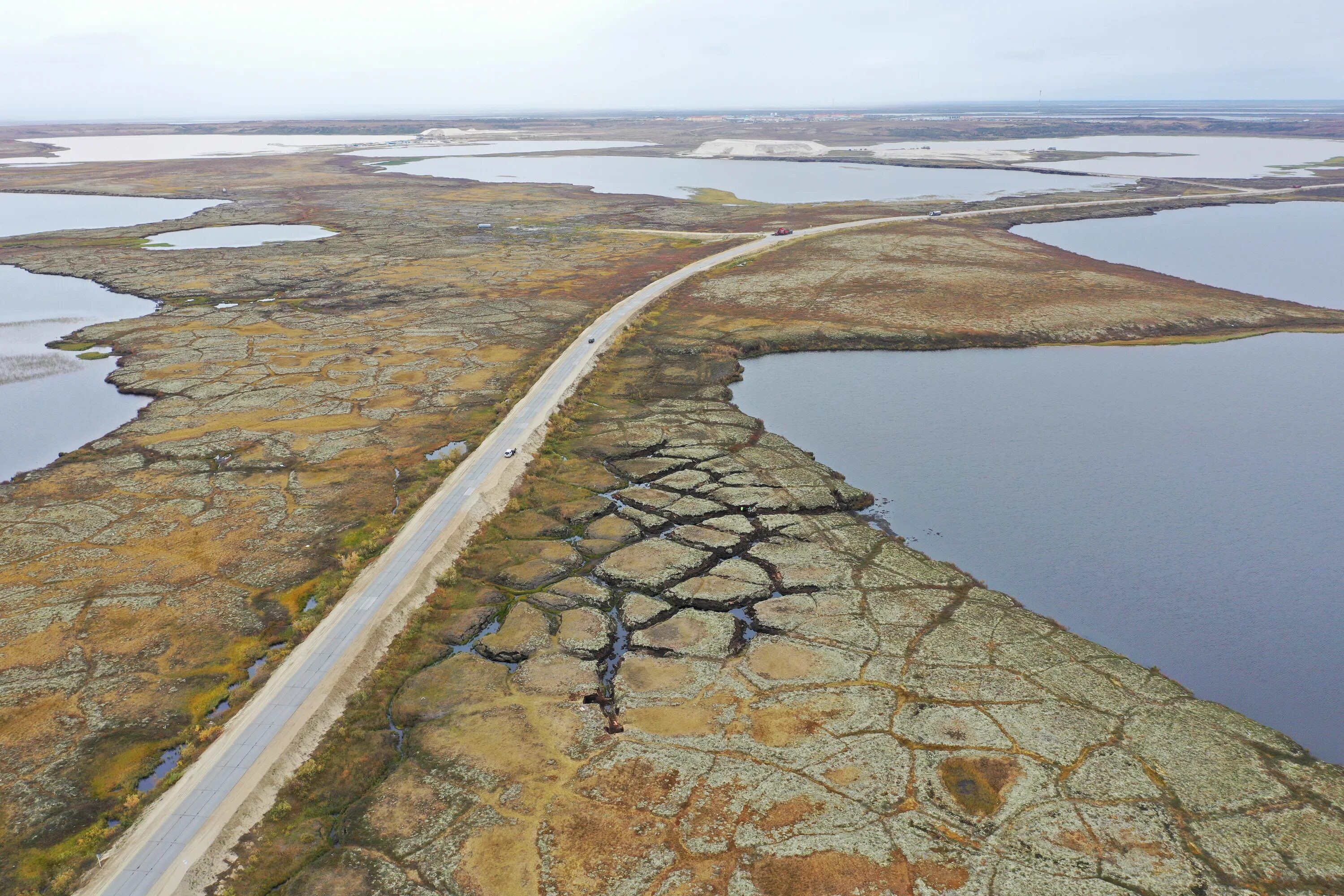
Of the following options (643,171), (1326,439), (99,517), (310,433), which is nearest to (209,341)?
(310,433)

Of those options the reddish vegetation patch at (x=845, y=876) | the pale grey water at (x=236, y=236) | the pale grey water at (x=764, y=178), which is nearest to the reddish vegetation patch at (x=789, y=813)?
the reddish vegetation patch at (x=845, y=876)

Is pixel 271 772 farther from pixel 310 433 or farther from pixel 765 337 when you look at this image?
pixel 765 337

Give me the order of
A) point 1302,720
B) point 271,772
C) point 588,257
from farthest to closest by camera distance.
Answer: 1. point 588,257
2. point 1302,720
3. point 271,772

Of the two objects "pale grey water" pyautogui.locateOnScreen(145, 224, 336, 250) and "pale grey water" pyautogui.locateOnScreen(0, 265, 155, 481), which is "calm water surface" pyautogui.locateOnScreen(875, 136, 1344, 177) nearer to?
"pale grey water" pyautogui.locateOnScreen(145, 224, 336, 250)

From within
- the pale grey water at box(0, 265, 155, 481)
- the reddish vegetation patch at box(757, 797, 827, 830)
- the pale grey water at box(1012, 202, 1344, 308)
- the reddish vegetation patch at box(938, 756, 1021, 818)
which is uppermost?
the pale grey water at box(1012, 202, 1344, 308)

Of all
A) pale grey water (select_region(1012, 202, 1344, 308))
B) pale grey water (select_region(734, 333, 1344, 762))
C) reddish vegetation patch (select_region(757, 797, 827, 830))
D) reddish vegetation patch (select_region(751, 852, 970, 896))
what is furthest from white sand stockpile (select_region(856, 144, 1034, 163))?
reddish vegetation patch (select_region(751, 852, 970, 896))

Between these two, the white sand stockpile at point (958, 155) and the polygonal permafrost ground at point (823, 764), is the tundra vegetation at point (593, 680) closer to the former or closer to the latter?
→ the polygonal permafrost ground at point (823, 764)
